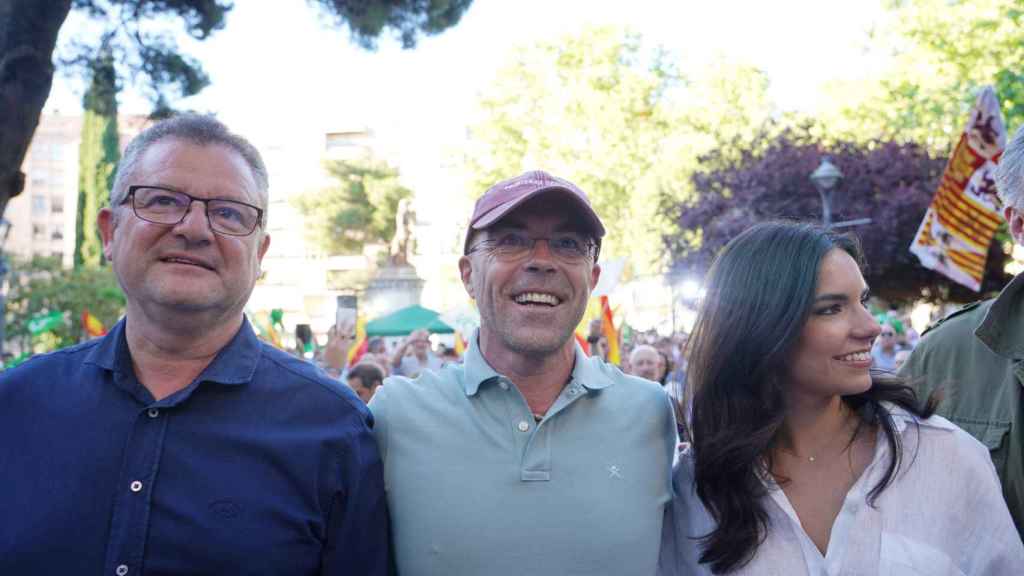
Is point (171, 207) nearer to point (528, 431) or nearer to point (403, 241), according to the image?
point (528, 431)

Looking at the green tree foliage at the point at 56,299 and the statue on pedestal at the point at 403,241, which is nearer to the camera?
the statue on pedestal at the point at 403,241

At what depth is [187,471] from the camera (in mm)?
2312

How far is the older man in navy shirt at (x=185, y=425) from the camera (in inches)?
88.8

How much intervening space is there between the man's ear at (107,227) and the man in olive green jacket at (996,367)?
7.77 ft

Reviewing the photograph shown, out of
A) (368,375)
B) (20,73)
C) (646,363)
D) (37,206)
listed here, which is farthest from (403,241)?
(37,206)

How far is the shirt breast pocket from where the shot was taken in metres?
2.44

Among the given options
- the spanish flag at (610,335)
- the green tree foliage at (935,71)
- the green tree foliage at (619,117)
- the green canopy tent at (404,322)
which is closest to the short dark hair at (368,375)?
the spanish flag at (610,335)

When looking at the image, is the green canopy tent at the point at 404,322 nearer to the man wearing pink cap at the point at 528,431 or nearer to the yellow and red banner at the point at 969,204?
the yellow and red banner at the point at 969,204

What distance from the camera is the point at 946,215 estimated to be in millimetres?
10781

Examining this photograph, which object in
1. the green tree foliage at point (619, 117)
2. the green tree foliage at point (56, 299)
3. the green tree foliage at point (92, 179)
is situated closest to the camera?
the green tree foliage at point (619, 117)

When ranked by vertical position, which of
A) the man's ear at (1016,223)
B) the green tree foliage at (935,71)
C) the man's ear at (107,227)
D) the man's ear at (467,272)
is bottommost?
the man's ear at (467,272)

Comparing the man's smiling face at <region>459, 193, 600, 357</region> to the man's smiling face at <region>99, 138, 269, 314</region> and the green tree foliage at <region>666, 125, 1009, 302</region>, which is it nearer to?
the man's smiling face at <region>99, 138, 269, 314</region>

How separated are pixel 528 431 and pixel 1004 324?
59.6 inches

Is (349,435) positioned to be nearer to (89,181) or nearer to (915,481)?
(915,481)
